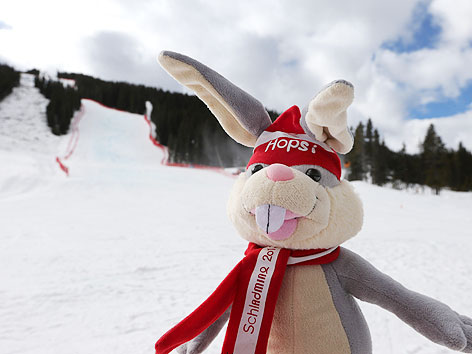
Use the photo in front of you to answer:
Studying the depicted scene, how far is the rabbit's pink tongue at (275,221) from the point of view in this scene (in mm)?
1230

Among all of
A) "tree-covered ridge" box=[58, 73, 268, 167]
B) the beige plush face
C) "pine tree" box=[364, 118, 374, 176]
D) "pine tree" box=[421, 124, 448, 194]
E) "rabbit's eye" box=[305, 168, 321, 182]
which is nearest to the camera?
the beige plush face

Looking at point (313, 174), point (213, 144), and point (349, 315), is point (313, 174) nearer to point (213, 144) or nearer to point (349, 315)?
point (349, 315)

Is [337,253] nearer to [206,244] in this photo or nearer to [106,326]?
[106,326]

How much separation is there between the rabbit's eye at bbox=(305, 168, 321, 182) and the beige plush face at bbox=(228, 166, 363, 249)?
0.09 ft

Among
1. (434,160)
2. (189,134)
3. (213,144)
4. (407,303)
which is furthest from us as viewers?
(434,160)

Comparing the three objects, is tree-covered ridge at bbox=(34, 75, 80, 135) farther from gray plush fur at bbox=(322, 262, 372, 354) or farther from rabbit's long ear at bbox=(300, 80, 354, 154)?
A: gray plush fur at bbox=(322, 262, 372, 354)

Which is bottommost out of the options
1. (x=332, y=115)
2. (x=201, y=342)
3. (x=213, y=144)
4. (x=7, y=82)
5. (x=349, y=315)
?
(x=201, y=342)

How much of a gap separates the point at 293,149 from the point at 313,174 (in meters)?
0.15

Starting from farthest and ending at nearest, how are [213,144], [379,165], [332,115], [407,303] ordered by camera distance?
[379,165], [213,144], [407,303], [332,115]

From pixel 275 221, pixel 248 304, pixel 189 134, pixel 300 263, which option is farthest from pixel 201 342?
pixel 189 134

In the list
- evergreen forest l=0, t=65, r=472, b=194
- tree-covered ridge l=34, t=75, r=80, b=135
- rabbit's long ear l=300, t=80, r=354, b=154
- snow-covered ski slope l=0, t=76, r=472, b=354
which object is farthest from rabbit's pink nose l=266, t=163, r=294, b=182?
tree-covered ridge l=34, t=75, r=80, b=135

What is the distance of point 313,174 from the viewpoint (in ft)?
4.50

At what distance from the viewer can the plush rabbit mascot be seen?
1.23 meters

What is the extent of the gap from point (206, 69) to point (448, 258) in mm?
5728
